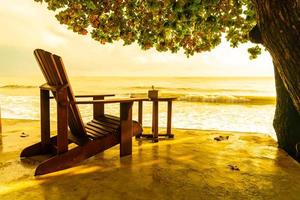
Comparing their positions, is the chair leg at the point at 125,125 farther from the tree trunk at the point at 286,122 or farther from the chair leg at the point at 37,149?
the tree trunk at the point at 286,122

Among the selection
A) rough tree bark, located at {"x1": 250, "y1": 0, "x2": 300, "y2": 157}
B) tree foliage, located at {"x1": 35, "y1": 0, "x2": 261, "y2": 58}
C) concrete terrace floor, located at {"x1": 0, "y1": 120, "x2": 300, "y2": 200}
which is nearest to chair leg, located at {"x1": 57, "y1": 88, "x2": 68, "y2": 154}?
concrete terrace floor, located at {"x1": 0, "y1": 120, "x2": 300, "y2": 200}

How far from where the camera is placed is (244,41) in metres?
6.20

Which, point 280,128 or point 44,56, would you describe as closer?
point 44,56

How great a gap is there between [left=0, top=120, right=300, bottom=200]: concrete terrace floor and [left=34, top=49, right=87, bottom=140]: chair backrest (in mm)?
575

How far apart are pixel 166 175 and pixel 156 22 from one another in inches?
134

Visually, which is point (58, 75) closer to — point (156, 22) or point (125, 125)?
point (125, 125)

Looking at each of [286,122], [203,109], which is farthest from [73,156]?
[203,109]

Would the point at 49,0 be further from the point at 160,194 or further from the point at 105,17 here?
the point at 160,194

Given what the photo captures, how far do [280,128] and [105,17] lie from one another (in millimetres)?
3950

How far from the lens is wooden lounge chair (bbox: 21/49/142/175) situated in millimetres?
3295

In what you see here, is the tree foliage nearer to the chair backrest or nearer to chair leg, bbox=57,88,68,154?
the chair backrest

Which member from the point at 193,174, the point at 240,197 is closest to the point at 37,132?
the point at 193,174

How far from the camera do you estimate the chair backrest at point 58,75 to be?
331 centimetres

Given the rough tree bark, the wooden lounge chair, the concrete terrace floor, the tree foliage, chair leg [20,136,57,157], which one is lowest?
the concrete terrace floor
